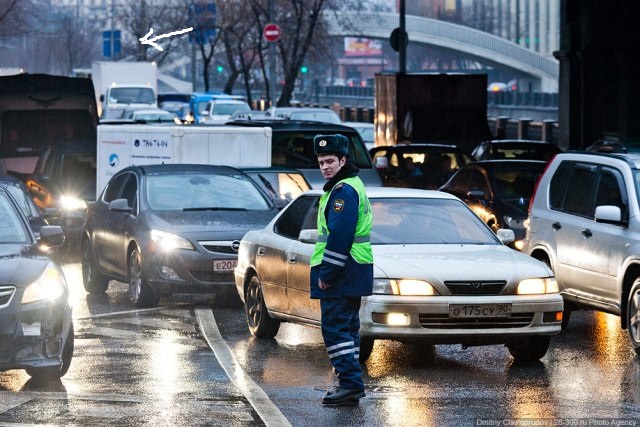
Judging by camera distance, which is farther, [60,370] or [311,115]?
[311,115]

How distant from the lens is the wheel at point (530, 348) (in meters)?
12.2

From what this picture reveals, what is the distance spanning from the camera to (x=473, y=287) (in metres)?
11.8

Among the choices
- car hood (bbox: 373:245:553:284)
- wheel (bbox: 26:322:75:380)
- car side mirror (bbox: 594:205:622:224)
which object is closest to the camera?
wheel (bbox: 26:322:75:380)

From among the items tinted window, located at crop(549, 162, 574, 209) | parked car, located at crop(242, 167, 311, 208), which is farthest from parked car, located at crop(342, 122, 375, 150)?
tinted window, located at crop(549, 162, 574, 209)

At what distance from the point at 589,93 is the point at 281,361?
29.1 m

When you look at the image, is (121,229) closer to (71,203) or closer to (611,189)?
(611,189)

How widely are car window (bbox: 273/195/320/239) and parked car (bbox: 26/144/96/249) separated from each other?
1055 centimetres

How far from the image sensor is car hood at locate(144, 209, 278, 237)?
16469 millimetres

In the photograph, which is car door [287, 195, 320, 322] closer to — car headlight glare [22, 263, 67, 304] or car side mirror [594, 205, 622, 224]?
car headlight glare [22, 263, 67, 304]

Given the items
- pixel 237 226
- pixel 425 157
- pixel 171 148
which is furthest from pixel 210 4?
pixel 237 226

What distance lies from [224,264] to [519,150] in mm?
13442

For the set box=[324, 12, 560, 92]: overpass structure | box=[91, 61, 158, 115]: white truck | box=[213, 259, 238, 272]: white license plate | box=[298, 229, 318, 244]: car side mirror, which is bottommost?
box=[213, 259, 238, 272]: white license plate

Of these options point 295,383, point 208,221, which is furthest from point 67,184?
point 295,383

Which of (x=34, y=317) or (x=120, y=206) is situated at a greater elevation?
(x=120, y=206)
